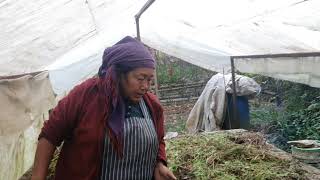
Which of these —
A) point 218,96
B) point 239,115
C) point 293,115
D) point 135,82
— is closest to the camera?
point 135,82

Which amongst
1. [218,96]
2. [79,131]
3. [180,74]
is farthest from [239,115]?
[180,74]

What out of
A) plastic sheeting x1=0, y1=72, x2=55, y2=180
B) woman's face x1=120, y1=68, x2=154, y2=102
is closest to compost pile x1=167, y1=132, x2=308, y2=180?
plastic sheeting x1=0, y1=72, x2=55, y2=180

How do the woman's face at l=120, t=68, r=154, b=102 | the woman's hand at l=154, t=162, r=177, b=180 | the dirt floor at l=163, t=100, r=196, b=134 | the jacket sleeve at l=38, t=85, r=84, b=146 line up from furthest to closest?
1. the dirt floor at l=163, t=100, r=196, b=134
2. the woman's hand at l=154, t=162, r=177, b=180
3. the woman's face at l=120, t=68, r=154, b=102
4. the jacket sleeve at l=38, t=85, r=84, b=146

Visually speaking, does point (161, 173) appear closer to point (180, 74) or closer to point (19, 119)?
point (19, 119)

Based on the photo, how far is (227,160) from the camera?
389cm

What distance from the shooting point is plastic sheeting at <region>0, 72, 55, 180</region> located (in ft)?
6.38

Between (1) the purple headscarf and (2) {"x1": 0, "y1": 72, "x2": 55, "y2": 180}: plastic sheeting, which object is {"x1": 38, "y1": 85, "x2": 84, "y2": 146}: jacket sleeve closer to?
(1) the purple headscarf

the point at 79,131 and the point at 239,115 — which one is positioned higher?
the point at 79,131

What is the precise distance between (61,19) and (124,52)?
5.23 feet

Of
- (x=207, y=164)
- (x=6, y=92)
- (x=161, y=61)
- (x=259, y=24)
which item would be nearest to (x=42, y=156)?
(x=6, y=92)

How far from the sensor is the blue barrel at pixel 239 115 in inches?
298

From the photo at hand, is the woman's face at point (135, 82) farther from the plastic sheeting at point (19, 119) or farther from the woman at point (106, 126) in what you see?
the plastic sheeting at point (19, 119)

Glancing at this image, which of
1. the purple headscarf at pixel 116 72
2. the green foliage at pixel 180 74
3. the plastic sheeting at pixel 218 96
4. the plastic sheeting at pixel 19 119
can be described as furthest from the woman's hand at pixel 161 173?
the green foliage at pixel 180 74

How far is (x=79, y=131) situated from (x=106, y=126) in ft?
0.40
